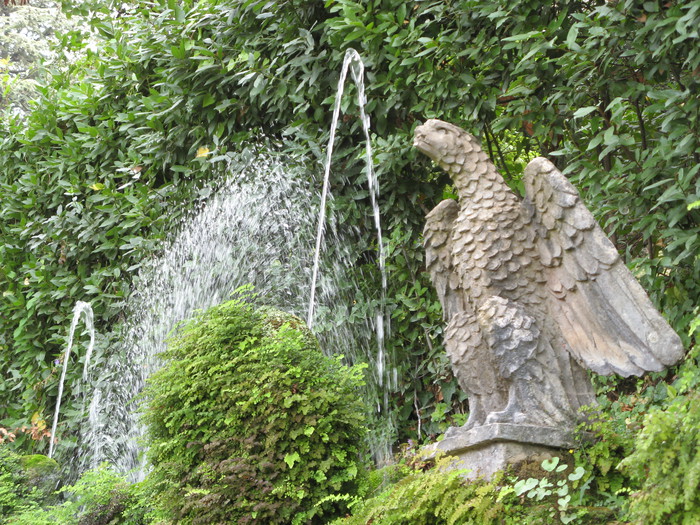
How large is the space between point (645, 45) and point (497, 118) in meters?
1.07

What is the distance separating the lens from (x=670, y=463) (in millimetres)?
2342

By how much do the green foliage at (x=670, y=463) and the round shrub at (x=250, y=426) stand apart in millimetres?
1469

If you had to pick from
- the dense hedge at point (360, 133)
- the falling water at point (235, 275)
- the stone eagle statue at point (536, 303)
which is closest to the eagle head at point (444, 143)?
the stone eagle statue at point (536, 303)

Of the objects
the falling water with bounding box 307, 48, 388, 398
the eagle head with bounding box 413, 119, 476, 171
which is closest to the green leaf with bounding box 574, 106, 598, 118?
the eagle head with bounding box 413, 119, 476, 171

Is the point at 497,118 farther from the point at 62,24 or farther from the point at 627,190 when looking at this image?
the point at 62,24

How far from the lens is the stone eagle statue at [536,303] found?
3.07 m

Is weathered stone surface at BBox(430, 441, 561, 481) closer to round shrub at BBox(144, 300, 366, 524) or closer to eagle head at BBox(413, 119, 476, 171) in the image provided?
round shrub at BBox(144, 300, 366, 524)

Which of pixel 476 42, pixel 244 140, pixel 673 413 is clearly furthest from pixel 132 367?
pixel 673 413

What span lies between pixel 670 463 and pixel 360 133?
142 inches

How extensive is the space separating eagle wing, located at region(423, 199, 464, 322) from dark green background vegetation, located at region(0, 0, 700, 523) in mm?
824

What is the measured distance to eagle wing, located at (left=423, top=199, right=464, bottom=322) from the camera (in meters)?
3.71

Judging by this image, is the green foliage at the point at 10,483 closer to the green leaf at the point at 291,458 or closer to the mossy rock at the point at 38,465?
the mossy rock at the point at 38,465

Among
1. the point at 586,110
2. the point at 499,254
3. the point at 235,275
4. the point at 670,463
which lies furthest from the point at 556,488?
the point at 235,275

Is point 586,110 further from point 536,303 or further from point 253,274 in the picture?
point 253,274
